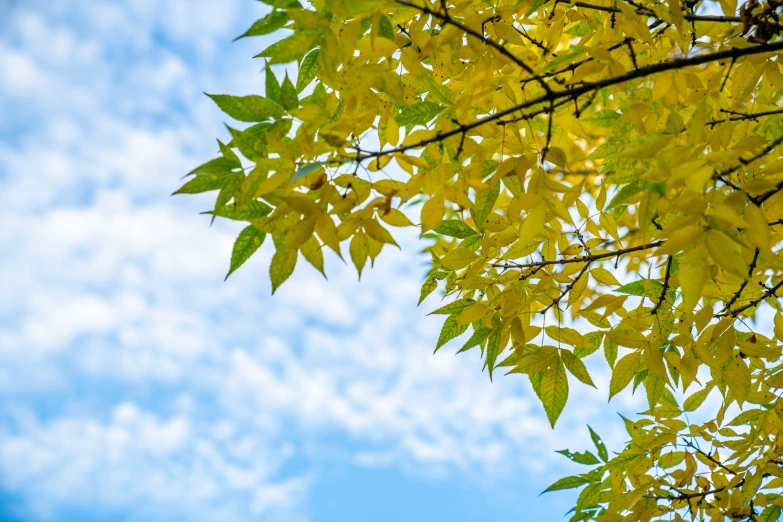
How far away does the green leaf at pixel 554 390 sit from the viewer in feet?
5.24

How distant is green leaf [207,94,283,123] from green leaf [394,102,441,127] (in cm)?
32

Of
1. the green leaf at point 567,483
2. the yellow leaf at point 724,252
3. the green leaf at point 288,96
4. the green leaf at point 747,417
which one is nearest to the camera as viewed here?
the yellow leaf at point 724,252

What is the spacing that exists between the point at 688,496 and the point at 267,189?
1625mm

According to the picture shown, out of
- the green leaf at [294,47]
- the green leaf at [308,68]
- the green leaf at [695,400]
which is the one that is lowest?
the green leaf at [695,400]

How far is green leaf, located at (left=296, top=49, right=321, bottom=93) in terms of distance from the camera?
1.58 metres

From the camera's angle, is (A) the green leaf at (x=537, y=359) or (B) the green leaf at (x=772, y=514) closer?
(A) the green leaf at (x=537, y=359)

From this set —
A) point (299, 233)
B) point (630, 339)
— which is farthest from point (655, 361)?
point (299, 233)

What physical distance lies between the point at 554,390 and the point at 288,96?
39.8 inches

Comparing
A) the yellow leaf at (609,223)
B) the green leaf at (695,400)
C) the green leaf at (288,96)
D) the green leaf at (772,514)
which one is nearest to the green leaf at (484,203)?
the yellow leaf at (609,223)

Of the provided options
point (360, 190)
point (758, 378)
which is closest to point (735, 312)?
point (758, 378)

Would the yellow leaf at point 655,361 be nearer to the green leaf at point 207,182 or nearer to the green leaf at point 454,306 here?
the green leaf at point 454,306

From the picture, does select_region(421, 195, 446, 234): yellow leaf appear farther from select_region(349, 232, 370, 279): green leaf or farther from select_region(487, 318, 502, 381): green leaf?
select_region(487, 318, 502, 381): green leaf

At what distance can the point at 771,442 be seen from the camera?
1717 mm

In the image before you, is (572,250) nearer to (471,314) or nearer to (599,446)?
(471,314)
